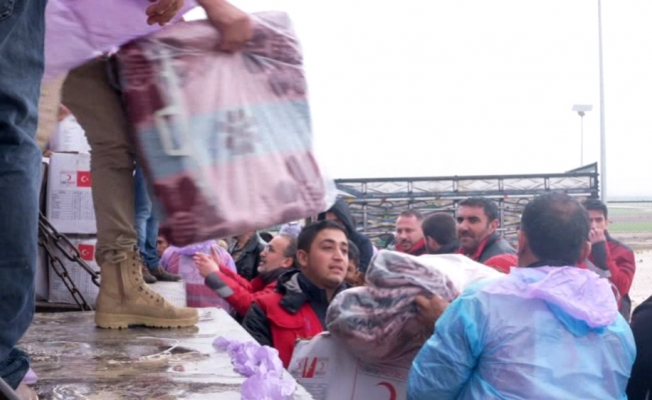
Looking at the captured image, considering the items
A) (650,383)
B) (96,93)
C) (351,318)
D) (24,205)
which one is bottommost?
(650,383)

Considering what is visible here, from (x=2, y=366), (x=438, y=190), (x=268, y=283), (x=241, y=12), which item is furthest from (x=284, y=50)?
(x=438, y=190)

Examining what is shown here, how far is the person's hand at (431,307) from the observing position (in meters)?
3.44

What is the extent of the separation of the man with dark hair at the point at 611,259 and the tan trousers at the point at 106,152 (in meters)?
3.68

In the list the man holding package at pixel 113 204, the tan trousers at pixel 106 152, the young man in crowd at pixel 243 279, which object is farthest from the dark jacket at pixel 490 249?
the tan trousers at pixel 106 152

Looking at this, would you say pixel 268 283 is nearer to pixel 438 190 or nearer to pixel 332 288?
pixel 332 288

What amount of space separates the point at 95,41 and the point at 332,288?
6.88ft

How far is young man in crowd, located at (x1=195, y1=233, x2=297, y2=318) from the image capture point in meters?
4.88

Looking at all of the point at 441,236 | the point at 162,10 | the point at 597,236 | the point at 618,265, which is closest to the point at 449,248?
the point at 441,236

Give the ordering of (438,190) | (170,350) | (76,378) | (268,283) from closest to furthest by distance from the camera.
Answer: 1. (76,378)
2. (170,350)
3. (268,283)
4. (438,190)

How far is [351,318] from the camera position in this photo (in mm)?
3570

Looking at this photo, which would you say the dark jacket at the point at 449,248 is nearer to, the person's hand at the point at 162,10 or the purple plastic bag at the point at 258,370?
the purple plastic bag at the point at 258,370

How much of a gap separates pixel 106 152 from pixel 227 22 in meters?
0.85

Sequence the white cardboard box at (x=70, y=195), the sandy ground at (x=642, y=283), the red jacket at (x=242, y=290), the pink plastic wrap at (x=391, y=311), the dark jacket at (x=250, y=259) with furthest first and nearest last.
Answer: the sandy ground at (x=642, y=283) < the dark jacket at (x=250, y=259) < the red jacket at (x=242, y=290) < the white cardboard box at (x=70, y=195) < the pink plastic wrap at (x=391, y=311)

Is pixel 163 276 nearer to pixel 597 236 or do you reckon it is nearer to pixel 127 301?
pixel 127 301
